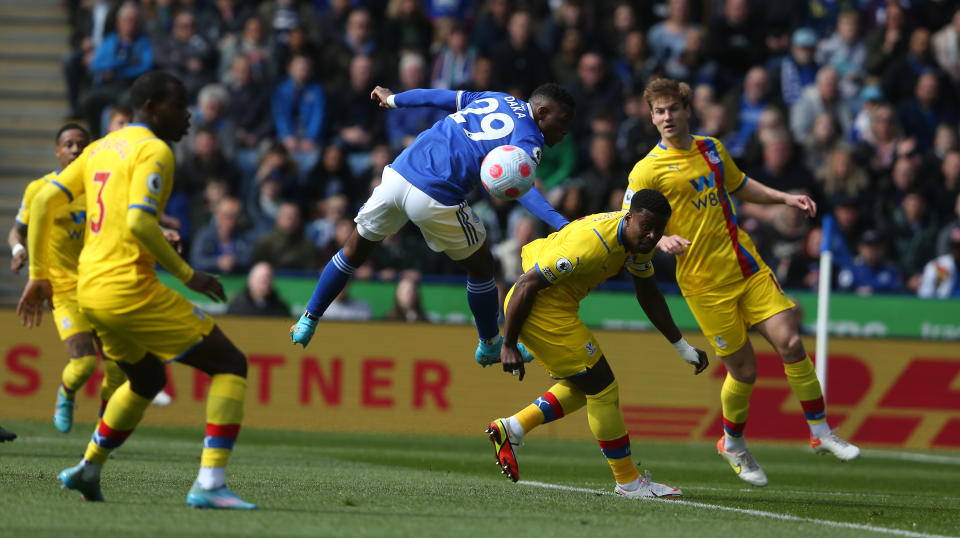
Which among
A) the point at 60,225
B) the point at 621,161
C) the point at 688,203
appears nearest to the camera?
the point at 688,203

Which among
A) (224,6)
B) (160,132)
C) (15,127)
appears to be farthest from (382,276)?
(160,132)

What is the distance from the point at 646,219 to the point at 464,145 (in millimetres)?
1424

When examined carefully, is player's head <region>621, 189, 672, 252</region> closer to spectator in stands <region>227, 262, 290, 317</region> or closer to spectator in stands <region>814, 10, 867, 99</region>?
spectator in stands <region>227, 262, 290, 317</region>

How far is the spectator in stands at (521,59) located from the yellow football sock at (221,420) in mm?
12276

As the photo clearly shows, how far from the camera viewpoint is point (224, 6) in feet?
62.6

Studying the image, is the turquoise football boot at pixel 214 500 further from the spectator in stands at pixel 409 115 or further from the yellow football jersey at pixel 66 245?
the spectator in stands at pixel 409 115

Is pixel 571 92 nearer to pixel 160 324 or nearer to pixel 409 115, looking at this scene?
pixel 409 115

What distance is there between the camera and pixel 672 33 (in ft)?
63.8

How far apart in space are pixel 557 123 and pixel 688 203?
1.31 m

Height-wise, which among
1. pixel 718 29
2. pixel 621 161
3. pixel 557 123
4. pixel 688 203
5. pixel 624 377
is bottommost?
pixel 624 377

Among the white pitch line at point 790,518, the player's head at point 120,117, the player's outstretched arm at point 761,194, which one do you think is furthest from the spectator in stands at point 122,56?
the white pitch line at point 790,518

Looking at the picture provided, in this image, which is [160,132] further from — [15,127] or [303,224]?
[15,127]

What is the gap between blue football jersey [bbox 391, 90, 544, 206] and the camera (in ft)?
27.6

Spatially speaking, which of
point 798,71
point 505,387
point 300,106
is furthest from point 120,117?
point 798,71
